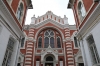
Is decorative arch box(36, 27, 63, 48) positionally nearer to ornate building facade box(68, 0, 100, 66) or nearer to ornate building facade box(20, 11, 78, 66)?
ornate building facade box(20, 11, 78, 66)

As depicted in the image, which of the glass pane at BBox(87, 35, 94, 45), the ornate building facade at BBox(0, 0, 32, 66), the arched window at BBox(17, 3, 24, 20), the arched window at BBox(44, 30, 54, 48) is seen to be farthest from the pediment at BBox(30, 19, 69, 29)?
the glass pane at BBox(87, 35, 94, 45)

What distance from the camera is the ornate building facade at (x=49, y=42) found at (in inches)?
615

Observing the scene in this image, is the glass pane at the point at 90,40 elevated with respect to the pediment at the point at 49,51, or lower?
elevated

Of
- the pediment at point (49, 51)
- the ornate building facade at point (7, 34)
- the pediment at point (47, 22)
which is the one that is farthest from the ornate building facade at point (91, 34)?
the pediment at point (47, 22)

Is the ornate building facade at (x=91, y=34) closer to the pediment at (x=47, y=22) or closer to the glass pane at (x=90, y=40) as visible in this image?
the glass pane at (x=90, y=40)

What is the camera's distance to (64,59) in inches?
629

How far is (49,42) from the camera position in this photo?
57.5 feet

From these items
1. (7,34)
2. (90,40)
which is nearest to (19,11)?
(7,34)

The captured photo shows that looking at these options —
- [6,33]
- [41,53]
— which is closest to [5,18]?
[6,33]

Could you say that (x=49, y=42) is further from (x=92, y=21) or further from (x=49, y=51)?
(x=92, y=21)

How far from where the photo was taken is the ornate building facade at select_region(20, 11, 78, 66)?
15.6 metres

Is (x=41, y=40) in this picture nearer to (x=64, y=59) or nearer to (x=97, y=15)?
(x=64, y=59)

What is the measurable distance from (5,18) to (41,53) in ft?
33.9

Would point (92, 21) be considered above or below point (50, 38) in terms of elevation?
below
